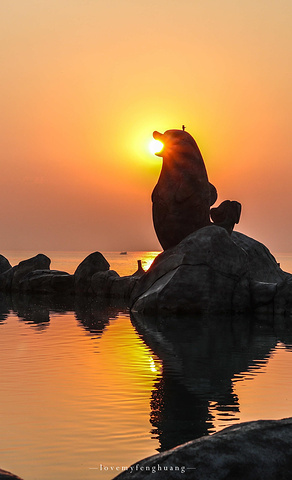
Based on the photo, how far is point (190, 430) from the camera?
6949 mm

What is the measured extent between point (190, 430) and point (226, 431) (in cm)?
260

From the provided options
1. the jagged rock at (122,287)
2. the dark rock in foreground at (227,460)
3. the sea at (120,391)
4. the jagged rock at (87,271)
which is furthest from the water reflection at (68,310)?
the dark rock in foreground at (227,460)

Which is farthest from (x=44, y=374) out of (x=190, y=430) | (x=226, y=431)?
(x=226, y=431)

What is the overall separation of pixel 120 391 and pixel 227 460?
5.11m

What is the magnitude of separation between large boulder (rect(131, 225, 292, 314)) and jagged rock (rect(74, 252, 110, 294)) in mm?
10817

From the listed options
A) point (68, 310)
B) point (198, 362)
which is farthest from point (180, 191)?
point (198, 362)

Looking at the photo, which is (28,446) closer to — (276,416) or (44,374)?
(276,416)

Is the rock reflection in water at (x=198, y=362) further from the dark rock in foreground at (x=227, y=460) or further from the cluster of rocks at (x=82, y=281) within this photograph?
the cluster of rocks at (x=82, y=281)

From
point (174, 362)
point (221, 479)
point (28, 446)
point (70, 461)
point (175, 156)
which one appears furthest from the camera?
point (175, 156)

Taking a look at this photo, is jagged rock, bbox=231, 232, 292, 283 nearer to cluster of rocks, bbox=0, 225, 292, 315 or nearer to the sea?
cluster of rocks, bbox=0, 225, 292, 315

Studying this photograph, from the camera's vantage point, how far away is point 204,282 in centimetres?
2144

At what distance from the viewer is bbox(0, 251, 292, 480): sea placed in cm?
615

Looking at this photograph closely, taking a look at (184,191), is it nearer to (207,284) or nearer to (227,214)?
(227,214)

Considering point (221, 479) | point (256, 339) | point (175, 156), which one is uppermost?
point (175, 156)
